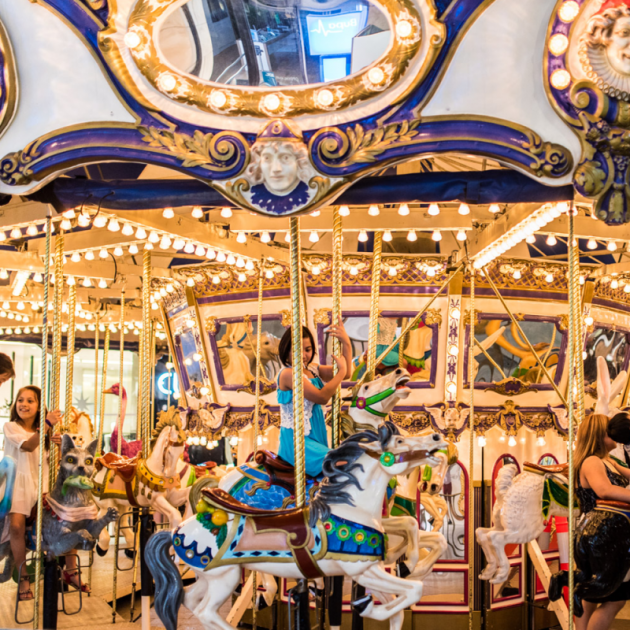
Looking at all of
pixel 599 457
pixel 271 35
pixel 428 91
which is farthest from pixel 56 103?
pixel 599 457

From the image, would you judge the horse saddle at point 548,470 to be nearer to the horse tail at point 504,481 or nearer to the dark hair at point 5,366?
the horse tail at point 504,481

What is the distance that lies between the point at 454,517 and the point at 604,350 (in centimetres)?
219

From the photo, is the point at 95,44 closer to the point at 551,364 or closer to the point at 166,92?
the point at 166,92

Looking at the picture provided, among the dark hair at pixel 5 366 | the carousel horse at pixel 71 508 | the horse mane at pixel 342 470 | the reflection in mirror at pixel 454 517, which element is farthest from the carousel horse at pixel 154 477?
the horse mane at pixel 342 470

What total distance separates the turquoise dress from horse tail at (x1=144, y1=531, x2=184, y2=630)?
30.7 inches

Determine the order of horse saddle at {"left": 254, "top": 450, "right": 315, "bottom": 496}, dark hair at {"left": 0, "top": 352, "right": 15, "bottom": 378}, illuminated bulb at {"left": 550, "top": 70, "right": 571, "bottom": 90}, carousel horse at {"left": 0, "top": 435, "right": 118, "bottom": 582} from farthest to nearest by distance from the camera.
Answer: dark hair at {"left": 0, "top": 352, "right": 15, "bottom": 378} < carousel horse at {"left": 0, "top": 435, "right": 118, "bottom": 582} < horse saddle at {"left": 254, "top": 450, "right": 315, "bottom": 496} < illuminated bulb at {"left": 550, "top": 70, "right": 571, "bottom": 90}

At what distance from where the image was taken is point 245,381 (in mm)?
7301

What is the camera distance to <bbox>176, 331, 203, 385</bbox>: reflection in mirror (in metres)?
7.50

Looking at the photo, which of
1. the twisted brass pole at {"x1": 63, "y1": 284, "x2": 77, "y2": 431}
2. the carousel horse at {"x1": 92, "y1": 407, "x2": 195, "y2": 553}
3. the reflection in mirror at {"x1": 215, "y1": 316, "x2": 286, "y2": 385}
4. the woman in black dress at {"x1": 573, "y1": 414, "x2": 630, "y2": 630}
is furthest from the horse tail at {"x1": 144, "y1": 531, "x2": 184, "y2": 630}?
the reflection in mirror at {"x1": 215, "y1": 316, "x2": 286, "y2": 385}

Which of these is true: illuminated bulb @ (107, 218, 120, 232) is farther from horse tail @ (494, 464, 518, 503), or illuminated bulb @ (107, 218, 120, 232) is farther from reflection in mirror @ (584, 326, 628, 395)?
reflection in mirror @ (584, 326, 628, 395)

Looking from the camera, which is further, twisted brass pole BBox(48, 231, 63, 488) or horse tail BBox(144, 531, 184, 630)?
twisted brass pole BBox(48, 231, 63, 488)

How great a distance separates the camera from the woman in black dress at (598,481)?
3574mm

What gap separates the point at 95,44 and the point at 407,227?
2.40 m

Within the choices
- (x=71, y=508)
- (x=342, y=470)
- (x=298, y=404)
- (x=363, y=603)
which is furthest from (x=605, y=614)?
(x=71, y=508)
